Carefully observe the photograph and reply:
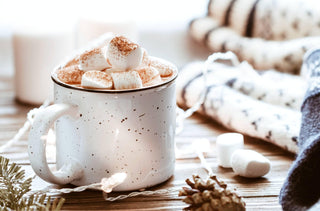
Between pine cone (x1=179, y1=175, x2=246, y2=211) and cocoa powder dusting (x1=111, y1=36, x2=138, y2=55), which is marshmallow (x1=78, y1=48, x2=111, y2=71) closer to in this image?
cocoa powder dusting (x1=111, y1=36, x2=138, y2=55)

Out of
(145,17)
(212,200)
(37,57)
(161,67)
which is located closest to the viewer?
(212,200)

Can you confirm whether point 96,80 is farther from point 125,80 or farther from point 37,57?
point 37,57

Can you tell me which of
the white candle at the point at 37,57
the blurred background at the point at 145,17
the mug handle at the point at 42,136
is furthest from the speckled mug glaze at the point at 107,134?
the blurred background at the point at 145,17

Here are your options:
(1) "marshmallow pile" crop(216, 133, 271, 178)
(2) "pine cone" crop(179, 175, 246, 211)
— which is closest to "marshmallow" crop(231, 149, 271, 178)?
(1) "marshmallow pile" crop(216, 133, 271, 178)

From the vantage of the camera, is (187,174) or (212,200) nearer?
(212,200)

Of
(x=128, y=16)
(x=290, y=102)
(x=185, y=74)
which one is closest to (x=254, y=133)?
(x=290, y=102)

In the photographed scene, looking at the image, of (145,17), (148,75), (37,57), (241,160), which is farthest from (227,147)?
(145,17)

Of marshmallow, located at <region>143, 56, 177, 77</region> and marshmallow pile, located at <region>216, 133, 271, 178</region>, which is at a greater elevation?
marshmallow, located at <region>143, 56, 177, 77</region>
